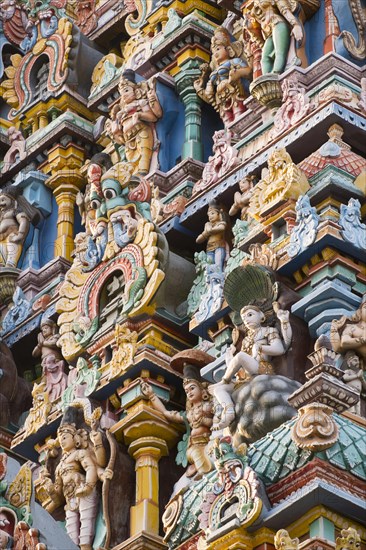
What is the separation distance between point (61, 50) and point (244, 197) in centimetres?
647

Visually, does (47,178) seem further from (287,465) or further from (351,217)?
(287,465)

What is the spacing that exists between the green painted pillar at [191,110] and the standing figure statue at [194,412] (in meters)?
3.47

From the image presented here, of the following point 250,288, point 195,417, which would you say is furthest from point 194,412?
point 250,288

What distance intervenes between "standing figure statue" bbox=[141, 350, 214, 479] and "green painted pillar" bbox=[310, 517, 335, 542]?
3.15 m

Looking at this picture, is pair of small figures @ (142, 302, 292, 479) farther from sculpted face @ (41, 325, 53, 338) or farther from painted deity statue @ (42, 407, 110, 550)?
sculpted face @ (41, 325, 53, 338)

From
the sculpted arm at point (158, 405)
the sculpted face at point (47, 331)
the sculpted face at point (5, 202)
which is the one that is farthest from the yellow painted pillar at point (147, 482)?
the sculpted face at point (5, 202)

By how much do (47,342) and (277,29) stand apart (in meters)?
4.86

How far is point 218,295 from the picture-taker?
84.0 feet

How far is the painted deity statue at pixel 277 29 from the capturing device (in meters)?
26.8

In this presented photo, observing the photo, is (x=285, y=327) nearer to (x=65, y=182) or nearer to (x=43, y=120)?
(x=65, y=182)

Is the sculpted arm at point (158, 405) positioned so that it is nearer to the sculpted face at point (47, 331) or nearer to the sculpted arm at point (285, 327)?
the sculpted arm at point (285, 327)

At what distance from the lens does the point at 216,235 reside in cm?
2673

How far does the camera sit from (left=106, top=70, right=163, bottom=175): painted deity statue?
94.5ft

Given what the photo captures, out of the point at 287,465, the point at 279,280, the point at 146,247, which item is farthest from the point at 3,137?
the point at 287,465
